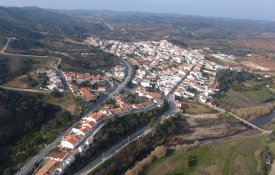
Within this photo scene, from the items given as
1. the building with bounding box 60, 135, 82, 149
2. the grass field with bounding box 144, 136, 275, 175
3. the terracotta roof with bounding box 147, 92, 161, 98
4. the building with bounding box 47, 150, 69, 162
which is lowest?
the grass field with bounding box 144, 136, 275, 175

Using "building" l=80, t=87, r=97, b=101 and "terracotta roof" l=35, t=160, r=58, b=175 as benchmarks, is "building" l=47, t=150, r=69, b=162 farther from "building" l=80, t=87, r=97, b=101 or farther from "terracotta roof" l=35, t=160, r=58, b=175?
"building" l=80, t=87, r=97, b=101

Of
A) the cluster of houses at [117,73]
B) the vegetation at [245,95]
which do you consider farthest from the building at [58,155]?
the vegetation at [245,95]

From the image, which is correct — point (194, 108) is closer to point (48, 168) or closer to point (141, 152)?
point (141, 152)

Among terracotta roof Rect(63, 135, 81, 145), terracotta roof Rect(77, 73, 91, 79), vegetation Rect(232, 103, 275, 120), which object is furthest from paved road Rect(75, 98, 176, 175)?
terracotta roof Rect(77, 73, 91, 79)

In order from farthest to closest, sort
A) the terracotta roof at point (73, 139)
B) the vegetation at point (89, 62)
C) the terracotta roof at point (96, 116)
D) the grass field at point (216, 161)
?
the vegetation at point (89, 62), the terracotta roof at point (96, 116), the terracotta roof at point (73, 139), the grass field at point (216, 161)

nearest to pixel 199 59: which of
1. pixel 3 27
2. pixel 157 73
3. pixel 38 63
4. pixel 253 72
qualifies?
pixel 253 72

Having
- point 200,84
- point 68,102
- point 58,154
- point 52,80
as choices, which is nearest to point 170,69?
point 200,84

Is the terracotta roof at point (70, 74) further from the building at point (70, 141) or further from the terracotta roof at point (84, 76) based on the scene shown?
the building at point (70, 141)
